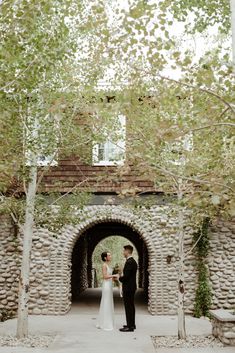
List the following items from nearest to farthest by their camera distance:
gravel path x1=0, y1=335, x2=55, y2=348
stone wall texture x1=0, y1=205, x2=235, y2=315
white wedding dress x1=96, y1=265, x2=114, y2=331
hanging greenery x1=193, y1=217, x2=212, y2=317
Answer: gravel path x1=0, y1=335, x2=55, y2=348, white wedding dress x1=96, y1=265, x2=114, y2=331, hanging greenery x1=193, y1=217, x2=212, y2=317, stone wall texture x1=0, y1=205, x2=235, y2=315

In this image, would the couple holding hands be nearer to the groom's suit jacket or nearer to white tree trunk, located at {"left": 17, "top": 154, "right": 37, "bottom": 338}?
the groom's suit jacket

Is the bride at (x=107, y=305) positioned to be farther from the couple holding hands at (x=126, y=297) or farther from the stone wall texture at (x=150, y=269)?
the stone wall texture at (x=150, y=269)

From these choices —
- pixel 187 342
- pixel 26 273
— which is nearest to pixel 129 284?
pixel 187 342

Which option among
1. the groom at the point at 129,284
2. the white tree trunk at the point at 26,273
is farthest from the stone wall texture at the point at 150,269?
the white tree trunk at the point at 26,273

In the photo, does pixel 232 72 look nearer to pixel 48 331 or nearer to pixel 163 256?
pixel 48 331

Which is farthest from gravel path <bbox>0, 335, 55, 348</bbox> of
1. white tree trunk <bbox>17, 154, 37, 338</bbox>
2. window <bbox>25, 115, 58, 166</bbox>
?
window <bbox>25, 115, 58, 166</bbox>

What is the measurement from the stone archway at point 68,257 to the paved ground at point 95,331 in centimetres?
47

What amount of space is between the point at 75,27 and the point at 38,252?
6.54 m

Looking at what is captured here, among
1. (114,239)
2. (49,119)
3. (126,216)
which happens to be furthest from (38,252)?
(114,239)

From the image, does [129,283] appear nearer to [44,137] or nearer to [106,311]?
[106,311]

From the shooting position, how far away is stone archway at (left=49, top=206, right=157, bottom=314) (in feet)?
44.4

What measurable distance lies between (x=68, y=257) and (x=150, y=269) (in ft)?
7.84

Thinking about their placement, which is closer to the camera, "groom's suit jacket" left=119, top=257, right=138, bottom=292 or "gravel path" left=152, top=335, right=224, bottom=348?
"gravel path" left=152, top=335, right=224, bottom=348

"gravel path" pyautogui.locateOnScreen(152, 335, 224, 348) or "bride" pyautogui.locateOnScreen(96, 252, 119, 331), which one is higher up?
"bride" pyautogui.locateOnScreen(96, 252, 119, 331)
